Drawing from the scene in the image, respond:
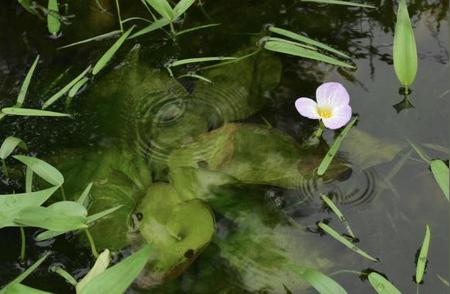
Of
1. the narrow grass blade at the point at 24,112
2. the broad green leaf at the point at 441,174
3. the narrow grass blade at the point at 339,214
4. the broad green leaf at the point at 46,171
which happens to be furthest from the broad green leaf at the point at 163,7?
the broad green leaf at the point at 441,174

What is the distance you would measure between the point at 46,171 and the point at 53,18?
1.71 ft

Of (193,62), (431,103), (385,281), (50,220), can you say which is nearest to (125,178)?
(50,220)

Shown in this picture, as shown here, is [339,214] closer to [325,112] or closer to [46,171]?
[325,112]

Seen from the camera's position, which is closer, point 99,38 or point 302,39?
point 302,39

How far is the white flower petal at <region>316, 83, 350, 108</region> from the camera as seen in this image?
1.39m

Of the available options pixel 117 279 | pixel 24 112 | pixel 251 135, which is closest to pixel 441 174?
Answer: pixel 251 135

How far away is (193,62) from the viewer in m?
1.62

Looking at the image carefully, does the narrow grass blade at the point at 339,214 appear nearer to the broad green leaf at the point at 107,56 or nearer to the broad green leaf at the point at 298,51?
the broad green leaf at the point at 298,51

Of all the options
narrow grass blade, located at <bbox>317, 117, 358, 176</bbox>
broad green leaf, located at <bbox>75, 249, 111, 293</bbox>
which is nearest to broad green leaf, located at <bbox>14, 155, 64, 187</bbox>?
broad green leaf, located at <bbox>75, 249, 111, 293</bbox>

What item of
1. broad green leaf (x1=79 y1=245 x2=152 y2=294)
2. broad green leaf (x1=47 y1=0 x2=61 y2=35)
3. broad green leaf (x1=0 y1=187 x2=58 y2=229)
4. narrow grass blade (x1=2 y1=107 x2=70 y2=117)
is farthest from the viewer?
broad green leaf (x1=47 y1=0 x2=61 y2=35)

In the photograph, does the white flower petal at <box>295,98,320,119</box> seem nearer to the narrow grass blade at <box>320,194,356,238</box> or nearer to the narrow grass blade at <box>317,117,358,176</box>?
the narrow grass blade at <box>317,117,358,176</box>

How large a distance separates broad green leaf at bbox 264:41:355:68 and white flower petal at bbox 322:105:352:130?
151mm

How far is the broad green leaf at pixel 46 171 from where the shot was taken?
1.30 m

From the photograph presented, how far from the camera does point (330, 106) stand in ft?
4.59
